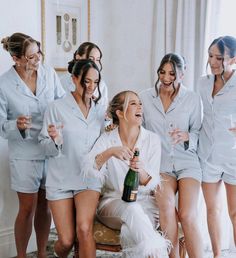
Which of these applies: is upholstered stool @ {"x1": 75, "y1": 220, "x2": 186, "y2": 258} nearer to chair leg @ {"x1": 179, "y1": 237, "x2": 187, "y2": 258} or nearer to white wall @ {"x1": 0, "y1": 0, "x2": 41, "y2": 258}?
chair leg @ {"x1": 179, "y1": 237, "x2": 187, "y2": 258}

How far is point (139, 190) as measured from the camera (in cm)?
254

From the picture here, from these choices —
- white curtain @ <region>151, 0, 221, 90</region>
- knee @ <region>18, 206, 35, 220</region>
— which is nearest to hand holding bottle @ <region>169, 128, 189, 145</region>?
white curtain @ <region>151, 0, 221, 90</region>

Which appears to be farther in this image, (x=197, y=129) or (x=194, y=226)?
(x=197, y=129)

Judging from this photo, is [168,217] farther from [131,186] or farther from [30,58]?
[30,58]

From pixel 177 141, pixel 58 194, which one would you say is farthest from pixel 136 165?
pixel 58 194

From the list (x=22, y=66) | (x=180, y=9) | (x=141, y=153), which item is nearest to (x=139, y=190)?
(x=141, y=153)

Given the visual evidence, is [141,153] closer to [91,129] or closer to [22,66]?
[91,129]

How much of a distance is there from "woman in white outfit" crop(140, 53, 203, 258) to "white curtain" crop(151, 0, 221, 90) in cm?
69

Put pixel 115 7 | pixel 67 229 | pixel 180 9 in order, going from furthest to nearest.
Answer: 1. pixel 115 7
2. pixel 180 9
3. pixel 67 229

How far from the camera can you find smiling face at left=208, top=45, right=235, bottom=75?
2.61 m

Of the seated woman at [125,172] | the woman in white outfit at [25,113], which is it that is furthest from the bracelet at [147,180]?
the woman in white outfit at [25,113]

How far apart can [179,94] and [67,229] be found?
1076mm

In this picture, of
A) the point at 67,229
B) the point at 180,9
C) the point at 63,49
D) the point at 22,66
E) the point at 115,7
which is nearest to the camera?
the point at 67,229

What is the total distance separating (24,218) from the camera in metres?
2.84
